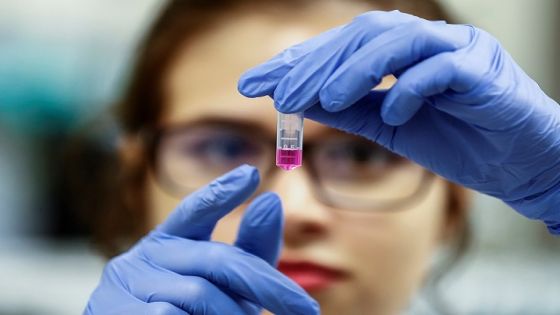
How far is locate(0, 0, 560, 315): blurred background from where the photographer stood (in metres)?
1.95

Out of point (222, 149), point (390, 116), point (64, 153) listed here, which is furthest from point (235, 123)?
point (64, 153)

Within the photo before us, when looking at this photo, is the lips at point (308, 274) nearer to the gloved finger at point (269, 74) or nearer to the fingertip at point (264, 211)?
the fingertip at point (264, 211)

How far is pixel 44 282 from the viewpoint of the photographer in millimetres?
1944

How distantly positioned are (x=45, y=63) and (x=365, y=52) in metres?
1.84

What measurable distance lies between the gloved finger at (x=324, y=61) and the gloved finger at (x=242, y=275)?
0.71 feet

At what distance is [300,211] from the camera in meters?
1.01

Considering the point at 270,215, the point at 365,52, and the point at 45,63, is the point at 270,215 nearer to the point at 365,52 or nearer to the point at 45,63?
the point at 365,52

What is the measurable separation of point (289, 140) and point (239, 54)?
1.42 feet

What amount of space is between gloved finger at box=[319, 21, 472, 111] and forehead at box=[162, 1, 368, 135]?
45 centimetres

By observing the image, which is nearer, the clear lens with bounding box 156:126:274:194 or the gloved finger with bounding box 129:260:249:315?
the gloved finger with bounding box 129:260:249:315

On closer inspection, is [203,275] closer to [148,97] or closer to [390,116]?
[390,116]

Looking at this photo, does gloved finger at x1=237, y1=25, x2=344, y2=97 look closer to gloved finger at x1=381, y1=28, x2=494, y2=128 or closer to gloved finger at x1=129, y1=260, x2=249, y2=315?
gloved finger at x1=381, y1=28, x2=494, y2=128

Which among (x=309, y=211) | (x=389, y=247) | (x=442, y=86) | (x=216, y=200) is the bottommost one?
(x=389, y=247)

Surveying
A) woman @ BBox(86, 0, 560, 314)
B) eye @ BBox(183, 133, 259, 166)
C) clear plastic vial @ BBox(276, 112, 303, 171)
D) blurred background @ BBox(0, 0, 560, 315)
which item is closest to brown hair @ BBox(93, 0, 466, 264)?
woman @ BBox(86, 0, 560, 314)
